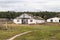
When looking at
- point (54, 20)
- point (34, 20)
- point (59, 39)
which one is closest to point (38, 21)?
point (34, 20)

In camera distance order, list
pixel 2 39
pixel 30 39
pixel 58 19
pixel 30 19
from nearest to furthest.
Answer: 1. pixel 2 39
2. pixel 30 39
3. pixel 30 19
4. pixel 58 19

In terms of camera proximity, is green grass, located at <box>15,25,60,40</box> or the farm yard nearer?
the farm yard

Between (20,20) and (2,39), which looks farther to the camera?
(20,20)

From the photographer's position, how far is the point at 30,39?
36.7 meters

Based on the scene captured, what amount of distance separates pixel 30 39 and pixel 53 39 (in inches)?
175

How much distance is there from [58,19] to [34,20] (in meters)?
18.6

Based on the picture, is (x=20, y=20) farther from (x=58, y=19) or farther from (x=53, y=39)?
(x=53, y=39)

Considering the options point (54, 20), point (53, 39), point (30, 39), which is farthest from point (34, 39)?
point (54, 20)

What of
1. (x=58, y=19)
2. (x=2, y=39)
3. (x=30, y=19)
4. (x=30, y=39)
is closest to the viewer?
(x=2, y=39)

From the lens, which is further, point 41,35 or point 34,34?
point 34,34

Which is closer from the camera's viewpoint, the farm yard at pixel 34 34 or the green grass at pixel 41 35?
the farm yard at pixel 34 34

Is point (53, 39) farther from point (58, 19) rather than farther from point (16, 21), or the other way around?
point (58, 19)

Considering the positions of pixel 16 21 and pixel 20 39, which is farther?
pixel 16 21

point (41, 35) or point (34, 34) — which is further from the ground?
point (34, 34)
